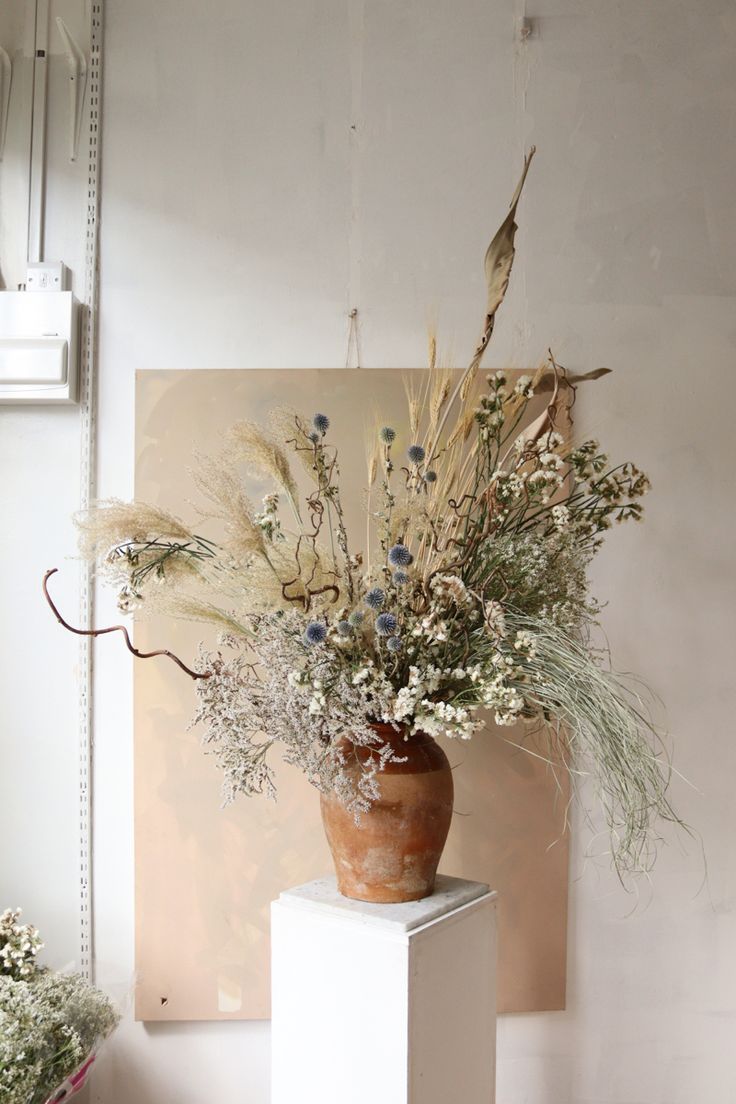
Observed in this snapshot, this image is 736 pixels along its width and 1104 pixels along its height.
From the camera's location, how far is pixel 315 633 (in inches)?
61.9

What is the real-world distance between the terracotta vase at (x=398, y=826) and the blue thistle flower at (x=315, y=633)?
23 centimetres

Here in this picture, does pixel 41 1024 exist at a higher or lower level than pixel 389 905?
lower

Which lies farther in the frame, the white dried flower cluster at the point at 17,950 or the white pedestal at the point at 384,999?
the white dried flower cluster at the point at 17,950

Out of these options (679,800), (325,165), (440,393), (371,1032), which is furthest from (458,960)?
(325,165)

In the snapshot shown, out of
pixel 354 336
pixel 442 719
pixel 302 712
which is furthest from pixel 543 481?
pixel 354 336

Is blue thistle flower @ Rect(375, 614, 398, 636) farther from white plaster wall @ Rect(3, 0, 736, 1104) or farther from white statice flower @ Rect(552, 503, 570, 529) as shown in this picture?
white plaster wall @ Rect(3, 0, 736, 1104)

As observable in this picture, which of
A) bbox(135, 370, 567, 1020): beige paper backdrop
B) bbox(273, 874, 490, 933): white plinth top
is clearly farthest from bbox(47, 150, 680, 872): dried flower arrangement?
bbox(135, 370, 567, 1020): beige paper backdrop

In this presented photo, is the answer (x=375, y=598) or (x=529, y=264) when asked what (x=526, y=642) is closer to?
(x=375, y=598)

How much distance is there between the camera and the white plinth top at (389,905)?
163cm

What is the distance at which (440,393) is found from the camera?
1789 millimetres

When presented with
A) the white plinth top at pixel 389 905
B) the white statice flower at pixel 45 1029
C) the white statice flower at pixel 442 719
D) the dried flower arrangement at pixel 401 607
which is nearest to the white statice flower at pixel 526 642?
the dried flower arrangement at pixel 401 607

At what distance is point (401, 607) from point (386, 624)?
10cm

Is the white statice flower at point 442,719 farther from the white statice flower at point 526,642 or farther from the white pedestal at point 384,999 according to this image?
the white pedestal at point 384,999

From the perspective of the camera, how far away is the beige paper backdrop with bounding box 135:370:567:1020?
2195 mm
